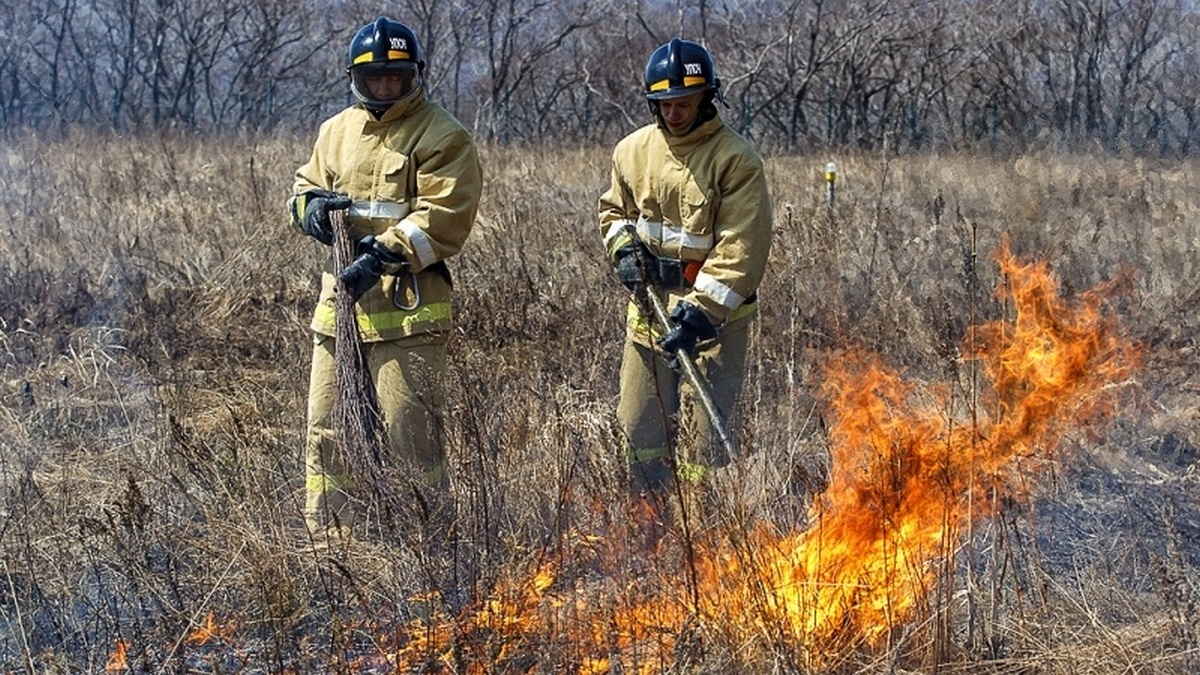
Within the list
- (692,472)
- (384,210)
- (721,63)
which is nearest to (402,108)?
(384,210)

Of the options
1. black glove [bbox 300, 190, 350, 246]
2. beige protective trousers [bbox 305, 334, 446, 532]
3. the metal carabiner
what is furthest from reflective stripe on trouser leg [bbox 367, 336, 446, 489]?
black glove [bbox 300, 190, 350, 246]

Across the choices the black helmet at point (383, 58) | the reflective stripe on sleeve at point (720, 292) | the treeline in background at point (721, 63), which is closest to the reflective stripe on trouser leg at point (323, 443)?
the black helmet at point (383, 58)

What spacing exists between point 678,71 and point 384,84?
0.98 metres

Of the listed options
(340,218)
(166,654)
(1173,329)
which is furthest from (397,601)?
(1173,329)

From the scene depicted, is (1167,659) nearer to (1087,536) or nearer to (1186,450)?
(1087,536)

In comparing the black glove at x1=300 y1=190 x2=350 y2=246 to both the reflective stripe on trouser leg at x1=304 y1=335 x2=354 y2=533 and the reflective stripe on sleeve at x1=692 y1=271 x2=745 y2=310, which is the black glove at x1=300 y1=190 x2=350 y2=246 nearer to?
the reflective stripe on trouser leg at x1=304 y1=335 x2=354 y2=533

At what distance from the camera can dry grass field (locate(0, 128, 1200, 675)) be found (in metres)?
2.79

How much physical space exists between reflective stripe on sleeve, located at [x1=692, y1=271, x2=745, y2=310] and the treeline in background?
1466 cm

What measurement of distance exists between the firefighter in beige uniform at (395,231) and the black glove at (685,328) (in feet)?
2.48

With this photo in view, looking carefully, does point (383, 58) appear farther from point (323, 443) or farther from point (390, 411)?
point (323, 443)

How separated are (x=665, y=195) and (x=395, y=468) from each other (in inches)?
54.8

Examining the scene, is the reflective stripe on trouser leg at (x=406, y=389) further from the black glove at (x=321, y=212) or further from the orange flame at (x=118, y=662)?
the orange flame at (x=118, y=662)

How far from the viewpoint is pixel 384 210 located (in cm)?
388

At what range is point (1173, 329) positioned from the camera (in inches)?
261
